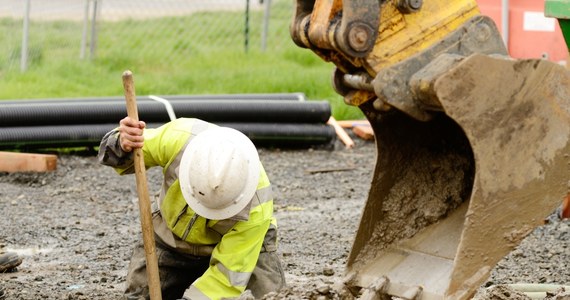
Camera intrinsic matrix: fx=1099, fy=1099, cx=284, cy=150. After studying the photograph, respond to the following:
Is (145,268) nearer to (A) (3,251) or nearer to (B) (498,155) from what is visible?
(A) (3,251)

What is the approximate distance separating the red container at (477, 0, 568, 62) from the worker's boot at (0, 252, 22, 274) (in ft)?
20.0

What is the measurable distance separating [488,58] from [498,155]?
1.20ft

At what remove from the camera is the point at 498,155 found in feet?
13.4

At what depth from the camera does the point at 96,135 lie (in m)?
9.05

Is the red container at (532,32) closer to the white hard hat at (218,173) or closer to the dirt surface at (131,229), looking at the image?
the dirt surface at (131,229)

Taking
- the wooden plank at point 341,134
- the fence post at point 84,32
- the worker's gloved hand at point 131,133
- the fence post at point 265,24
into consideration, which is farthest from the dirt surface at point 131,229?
the fence post at point 265,24

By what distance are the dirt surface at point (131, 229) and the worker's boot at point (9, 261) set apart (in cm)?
5

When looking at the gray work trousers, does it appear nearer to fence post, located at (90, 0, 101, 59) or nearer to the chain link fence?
the chain link fence

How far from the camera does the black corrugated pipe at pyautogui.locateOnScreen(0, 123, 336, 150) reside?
29.3 ft

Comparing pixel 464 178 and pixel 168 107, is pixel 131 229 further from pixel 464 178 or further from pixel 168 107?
pixel 464 178

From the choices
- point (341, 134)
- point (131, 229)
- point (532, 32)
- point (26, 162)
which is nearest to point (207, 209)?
point (131, 229)

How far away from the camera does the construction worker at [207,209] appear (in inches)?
188

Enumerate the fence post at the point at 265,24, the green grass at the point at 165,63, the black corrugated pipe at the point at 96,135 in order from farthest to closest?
the fence post at the point at 265,24 < the green grass at the point at 165,63 < the black corrugated pipe at the point at 96,135

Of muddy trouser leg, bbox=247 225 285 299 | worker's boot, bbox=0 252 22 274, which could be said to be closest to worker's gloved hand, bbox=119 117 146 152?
muddy trouser leg, bbox=247 225 285 299
